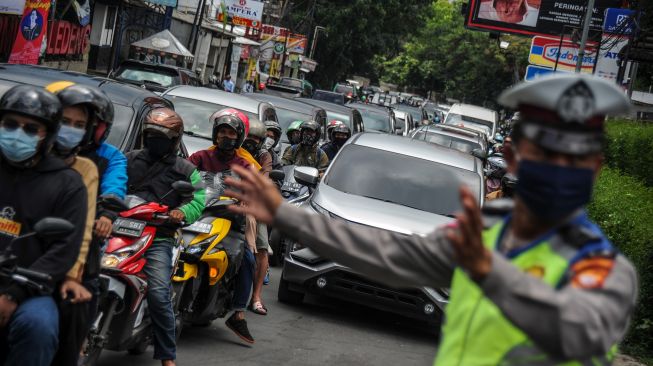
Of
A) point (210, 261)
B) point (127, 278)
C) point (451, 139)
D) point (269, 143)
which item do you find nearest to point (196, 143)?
point (269, 143)

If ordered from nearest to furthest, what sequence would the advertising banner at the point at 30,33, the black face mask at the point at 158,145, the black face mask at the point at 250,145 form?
the black face mask at the point at 158,145, the black face mask at the point at 250,145, the advertising banner at the point at 30,33

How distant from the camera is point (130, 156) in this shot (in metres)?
7.21

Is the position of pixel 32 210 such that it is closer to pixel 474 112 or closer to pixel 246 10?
pixel 474 112

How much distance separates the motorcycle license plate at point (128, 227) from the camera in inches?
262

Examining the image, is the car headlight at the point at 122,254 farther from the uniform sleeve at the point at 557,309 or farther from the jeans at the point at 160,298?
the uniform sleeve at the point at 557,309

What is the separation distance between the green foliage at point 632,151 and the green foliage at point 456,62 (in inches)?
1358

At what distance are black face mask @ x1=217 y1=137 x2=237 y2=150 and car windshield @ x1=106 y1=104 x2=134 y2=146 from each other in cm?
76

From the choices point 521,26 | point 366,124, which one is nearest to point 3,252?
point 366,124

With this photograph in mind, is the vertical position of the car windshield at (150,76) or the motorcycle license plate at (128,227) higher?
the car windshield at (150,76)

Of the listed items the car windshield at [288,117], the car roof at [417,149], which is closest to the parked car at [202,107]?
the car roof at [417,149]

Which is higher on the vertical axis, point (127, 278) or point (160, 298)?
point (127, 278)

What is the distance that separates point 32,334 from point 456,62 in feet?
279

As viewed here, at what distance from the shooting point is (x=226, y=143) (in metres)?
8.59

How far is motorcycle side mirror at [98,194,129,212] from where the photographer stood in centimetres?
558
